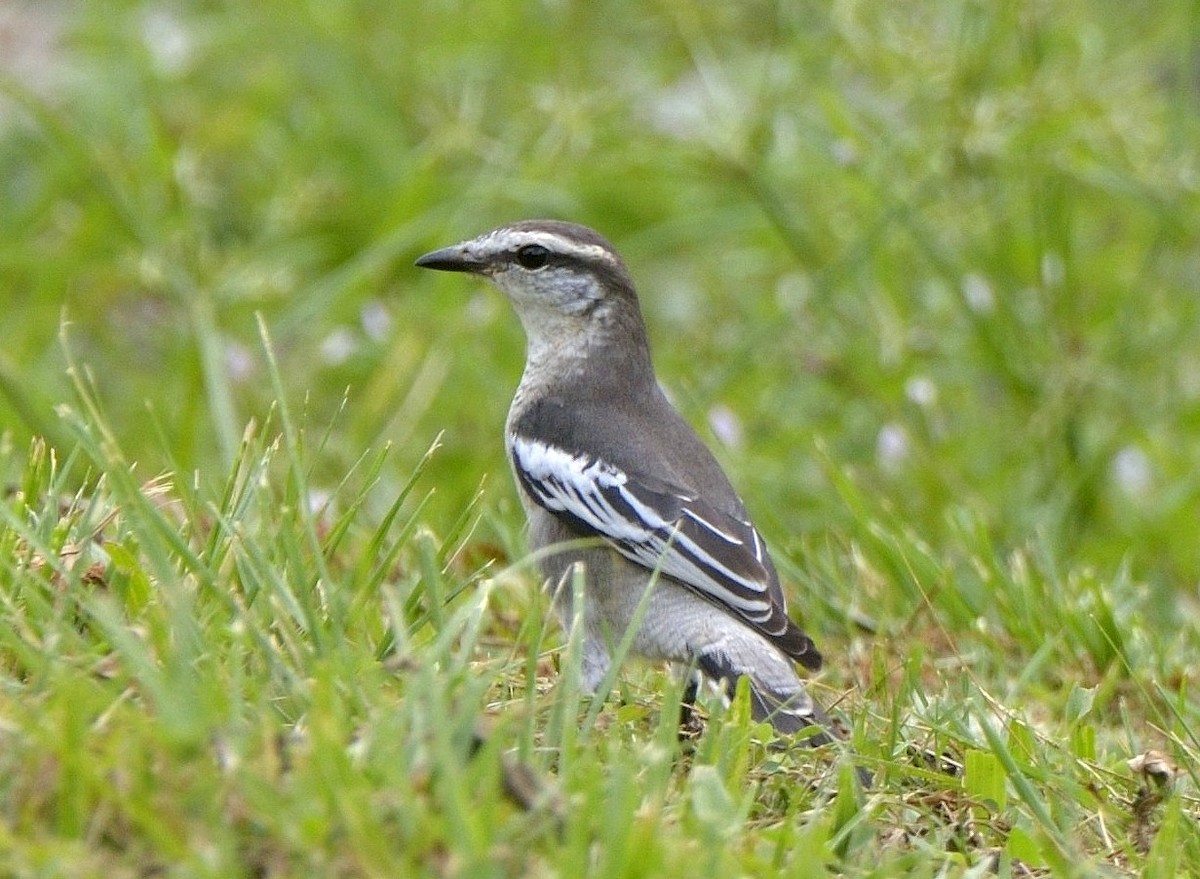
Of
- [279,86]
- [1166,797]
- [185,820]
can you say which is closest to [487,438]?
[279,86]

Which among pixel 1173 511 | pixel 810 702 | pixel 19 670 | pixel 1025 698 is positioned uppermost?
pixel 19 670

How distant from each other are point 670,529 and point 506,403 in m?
3.22

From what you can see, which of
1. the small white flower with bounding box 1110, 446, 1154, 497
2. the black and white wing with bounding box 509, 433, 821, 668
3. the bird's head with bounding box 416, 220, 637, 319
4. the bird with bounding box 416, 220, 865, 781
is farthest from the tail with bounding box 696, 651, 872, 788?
the small white flower with bounding box 1110, 446, 1154, 497

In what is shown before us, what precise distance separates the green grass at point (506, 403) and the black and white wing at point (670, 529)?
0.89ft

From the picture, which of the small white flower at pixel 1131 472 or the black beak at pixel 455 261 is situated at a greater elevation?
the black beak at pixel 455 261

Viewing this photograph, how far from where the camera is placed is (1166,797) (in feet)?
13.1

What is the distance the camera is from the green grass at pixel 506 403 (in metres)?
3.15

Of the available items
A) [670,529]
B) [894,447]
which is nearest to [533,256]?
[670,529]

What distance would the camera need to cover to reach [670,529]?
16.1ft

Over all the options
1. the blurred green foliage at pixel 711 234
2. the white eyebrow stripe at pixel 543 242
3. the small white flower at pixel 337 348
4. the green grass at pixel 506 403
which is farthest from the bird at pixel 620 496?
the small white flower at pixel 337 348

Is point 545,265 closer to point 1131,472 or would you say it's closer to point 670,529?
point 670,529

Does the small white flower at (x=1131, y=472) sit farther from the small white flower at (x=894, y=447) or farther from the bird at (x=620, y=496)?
the bird at (x=620, y=496)

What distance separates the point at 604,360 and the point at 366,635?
1.72m

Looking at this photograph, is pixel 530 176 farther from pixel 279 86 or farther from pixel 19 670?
pixel 19 670
